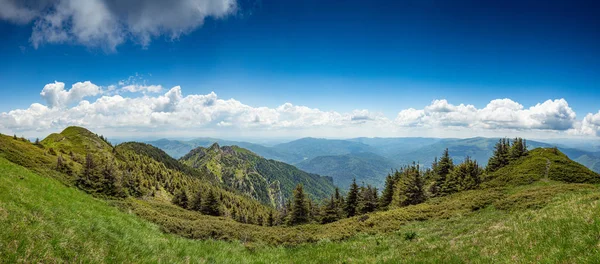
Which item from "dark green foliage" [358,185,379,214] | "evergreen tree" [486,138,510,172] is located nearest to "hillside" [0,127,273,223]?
"dark green foliage" [358,185,379,214]

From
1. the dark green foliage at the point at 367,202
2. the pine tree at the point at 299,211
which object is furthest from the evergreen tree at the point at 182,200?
the dark green foliage at the point at 367,202

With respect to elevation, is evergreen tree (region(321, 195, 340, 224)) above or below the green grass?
below

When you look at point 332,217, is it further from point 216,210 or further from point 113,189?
point 113,189

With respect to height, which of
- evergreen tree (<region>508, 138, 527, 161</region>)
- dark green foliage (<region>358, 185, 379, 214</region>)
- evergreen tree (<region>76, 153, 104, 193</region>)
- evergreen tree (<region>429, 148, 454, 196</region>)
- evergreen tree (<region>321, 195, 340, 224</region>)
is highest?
evergreen tree (<region>508, 138, 527, 161</region>)

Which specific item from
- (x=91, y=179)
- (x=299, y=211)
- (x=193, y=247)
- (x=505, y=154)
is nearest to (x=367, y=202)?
(x=299, y=211)

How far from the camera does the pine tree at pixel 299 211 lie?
6419 cm

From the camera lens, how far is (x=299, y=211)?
64938mm

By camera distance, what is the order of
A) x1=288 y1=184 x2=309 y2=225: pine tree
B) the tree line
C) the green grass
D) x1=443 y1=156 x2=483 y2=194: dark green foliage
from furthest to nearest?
x1=288 y1=184 x2=309 y2=225: pine tree
the tree line
x1=443 y1=156 x2=483 y2=194: dark green foliage
the green grass

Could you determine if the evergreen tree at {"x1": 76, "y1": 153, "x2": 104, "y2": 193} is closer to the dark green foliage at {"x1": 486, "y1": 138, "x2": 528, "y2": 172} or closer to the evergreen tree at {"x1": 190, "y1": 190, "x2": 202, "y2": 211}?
the evergreen tree at {"x1": 190, "y1": 190, "x2": 202, "y2": 211}

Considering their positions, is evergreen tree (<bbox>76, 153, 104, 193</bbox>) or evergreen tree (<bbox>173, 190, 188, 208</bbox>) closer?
evergreen tree (<bbox>76, 153, 104, 193</bbox>)

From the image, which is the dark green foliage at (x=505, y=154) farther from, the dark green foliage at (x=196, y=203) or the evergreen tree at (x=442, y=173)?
the dark green foliage at (x=196, y=203)

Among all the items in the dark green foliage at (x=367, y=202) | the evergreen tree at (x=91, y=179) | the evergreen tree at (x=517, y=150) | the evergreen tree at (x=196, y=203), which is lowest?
the evergreen tree at (x=196, y=203)

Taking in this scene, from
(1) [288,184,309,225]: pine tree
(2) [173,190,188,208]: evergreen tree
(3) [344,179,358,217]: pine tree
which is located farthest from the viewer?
(2) [173,190,188,208]: evergreen tree

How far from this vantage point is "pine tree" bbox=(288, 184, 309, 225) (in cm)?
6419
